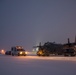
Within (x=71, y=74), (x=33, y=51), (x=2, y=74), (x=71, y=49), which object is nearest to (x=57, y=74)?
(x=71, y=74)

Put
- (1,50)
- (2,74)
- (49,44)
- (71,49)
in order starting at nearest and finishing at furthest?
(2,74) → (71,49) → (49,44) → (1,50)

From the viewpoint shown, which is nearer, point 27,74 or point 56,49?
point 27,74

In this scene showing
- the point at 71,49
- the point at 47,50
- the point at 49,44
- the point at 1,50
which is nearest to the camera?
the point at 71,49

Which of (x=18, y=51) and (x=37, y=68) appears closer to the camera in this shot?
(x=37, y=68)

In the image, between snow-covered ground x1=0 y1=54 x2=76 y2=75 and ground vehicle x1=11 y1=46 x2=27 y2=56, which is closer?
snow-covered ground x1=0 y1=54 x2=76 y2=75

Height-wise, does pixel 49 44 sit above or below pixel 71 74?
above

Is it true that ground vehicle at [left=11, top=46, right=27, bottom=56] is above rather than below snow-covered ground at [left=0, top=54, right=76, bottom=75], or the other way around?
above

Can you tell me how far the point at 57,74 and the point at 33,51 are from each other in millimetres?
60290

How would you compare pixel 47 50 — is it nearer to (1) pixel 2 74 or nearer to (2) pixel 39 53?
(2) pixel 39 53

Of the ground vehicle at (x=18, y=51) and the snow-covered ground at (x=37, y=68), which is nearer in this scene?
the snow-covered ground at (x=37, y=68)

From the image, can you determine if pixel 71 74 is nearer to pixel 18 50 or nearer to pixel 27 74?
pixel 27 74

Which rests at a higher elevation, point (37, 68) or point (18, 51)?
point (18, 51)

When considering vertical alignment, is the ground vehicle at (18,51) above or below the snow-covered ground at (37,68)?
above

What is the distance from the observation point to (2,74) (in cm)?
1099
